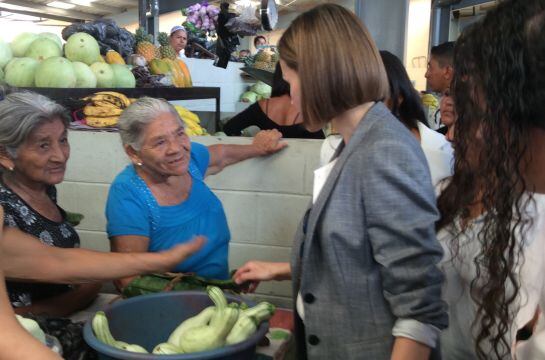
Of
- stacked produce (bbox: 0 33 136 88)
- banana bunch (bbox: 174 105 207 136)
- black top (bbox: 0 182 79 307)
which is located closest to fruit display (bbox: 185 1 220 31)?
stacked produce (bbox: 0 33 136 88)

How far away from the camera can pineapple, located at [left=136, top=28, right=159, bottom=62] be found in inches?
154

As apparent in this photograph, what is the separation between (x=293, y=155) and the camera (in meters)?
2.58

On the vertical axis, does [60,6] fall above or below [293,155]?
above

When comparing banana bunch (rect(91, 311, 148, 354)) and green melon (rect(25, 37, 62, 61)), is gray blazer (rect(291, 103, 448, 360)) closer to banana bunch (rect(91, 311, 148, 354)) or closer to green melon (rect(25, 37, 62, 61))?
banana bunch (rect(91, 311, 148, 354))

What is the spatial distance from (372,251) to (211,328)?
1.44ft

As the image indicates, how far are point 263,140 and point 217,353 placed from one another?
160 cm

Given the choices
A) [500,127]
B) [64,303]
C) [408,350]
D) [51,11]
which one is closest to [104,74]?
[64,303]

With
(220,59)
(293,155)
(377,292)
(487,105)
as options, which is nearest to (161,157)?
(293,155)

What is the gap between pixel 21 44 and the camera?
3199 millimetres

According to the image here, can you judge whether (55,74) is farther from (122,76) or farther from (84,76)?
(122,76)

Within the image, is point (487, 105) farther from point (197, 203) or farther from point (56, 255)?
point (197, 203)

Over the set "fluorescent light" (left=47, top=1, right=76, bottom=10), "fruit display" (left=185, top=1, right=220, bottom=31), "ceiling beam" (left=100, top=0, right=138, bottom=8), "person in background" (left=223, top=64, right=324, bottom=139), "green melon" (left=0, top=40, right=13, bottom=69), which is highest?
"ceiling beam" (left=100, top=0, right=138, bottom=8)

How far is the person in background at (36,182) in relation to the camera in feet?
5.61

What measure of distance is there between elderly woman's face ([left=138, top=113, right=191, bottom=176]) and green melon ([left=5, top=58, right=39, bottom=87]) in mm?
1286
